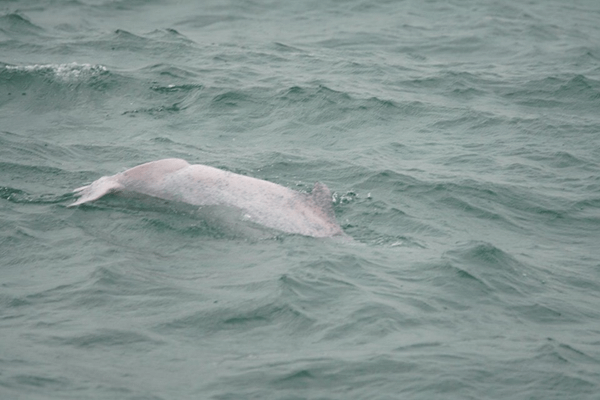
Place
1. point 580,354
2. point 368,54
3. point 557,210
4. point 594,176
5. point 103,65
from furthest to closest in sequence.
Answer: point 368,54 < point 103,65 < point 594,176 < point 557,210 < point 580,354

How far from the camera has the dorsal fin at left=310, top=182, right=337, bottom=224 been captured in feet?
35.1

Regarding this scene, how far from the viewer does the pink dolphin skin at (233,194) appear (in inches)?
414

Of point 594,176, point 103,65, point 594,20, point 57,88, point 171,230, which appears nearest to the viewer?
point 171,230

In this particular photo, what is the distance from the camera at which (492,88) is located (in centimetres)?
1742

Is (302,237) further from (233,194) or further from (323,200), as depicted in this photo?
(233,194)

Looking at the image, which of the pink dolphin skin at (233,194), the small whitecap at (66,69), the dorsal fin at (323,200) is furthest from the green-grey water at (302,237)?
the dorsal fin at (323,200)

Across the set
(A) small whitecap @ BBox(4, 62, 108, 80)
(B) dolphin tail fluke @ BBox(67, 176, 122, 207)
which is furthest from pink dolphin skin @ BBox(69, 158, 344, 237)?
(A) small whitecap @ BBox(4, 62, 108, 80)

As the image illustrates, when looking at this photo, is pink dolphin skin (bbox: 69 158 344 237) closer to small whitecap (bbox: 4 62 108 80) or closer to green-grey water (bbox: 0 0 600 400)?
green-grey water (bbox: 0 0 600 400)

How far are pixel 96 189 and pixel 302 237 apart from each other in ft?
10.4

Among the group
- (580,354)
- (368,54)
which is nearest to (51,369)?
(580,354)

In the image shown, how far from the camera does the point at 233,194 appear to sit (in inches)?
425

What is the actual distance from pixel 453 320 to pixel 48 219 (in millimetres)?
5663

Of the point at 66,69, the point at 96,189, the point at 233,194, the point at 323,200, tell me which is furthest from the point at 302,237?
the point at 66,69

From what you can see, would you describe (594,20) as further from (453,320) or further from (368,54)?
(453,320)
